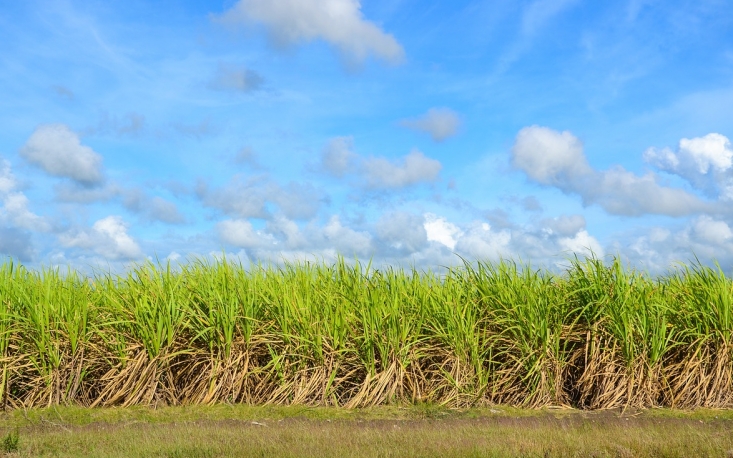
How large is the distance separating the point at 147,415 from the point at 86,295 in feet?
6.53

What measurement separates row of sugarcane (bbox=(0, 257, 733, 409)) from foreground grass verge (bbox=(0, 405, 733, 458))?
414 millimetres

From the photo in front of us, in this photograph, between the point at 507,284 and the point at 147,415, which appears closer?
the point at 147,415

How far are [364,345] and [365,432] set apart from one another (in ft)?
6.31

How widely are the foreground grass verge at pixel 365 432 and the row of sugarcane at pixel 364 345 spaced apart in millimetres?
414

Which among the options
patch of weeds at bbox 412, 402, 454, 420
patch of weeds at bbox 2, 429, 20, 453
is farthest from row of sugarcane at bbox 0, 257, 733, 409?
patch of weeds at bbox 2, 429, 20, 453

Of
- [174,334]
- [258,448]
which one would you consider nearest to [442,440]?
[258,448]

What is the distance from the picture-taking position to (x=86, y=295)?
8367mm

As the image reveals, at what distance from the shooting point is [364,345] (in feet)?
25.4

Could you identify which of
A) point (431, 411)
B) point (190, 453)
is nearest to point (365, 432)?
point (190, 453)

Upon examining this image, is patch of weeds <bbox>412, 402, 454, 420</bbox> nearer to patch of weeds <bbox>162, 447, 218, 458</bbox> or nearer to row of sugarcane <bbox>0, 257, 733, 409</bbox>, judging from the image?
row of sugarcane <bbox>0, 257, 733, 409</bbox>

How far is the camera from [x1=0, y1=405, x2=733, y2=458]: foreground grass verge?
17.5 feet

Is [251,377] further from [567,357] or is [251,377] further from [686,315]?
[686,315]

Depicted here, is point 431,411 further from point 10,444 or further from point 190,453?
point 10,444

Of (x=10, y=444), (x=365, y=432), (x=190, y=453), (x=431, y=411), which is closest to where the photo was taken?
(x=190, y=453)
